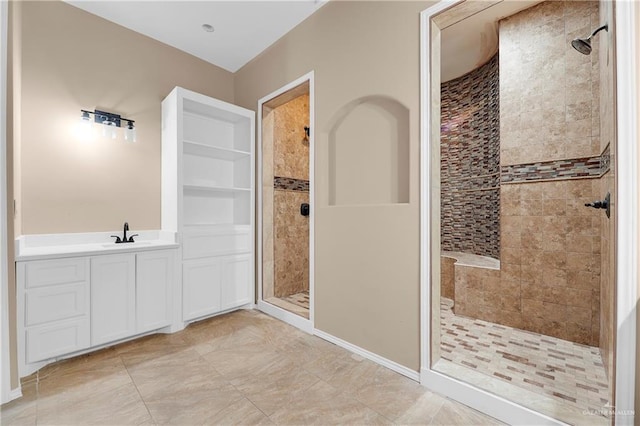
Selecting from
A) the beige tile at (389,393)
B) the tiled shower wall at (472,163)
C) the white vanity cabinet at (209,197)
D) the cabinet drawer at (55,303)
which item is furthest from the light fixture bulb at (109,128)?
the tiled shower wall at (472,163)

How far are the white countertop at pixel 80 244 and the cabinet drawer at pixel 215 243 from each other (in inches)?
6.3

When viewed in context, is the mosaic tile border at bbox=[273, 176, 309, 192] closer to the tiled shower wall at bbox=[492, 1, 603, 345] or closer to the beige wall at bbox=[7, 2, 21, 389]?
the beige wall at bbox=[7, 2, 21, 389]

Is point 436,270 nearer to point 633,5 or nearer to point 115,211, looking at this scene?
Answer: point 633,5

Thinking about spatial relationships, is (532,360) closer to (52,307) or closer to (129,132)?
(52,307)

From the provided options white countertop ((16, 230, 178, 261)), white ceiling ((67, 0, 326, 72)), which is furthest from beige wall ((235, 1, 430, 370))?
white countertop ((16, 230, 178, 261))

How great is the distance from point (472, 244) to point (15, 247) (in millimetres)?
4545

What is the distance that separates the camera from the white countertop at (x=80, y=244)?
2.01 meters

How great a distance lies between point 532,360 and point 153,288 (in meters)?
3.15

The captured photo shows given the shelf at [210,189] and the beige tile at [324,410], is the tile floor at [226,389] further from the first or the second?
the shelf at [210,189]

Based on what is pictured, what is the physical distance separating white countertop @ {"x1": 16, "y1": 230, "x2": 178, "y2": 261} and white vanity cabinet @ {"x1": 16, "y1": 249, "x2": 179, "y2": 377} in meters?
0.05

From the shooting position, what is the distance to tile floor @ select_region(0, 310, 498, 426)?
1525mm

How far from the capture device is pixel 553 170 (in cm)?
248

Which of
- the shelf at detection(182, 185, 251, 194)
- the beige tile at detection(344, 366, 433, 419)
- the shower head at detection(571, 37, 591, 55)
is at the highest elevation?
the shower head at detection(571, 37, 591, 55)

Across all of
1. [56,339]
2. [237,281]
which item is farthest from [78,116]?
[237,281]
